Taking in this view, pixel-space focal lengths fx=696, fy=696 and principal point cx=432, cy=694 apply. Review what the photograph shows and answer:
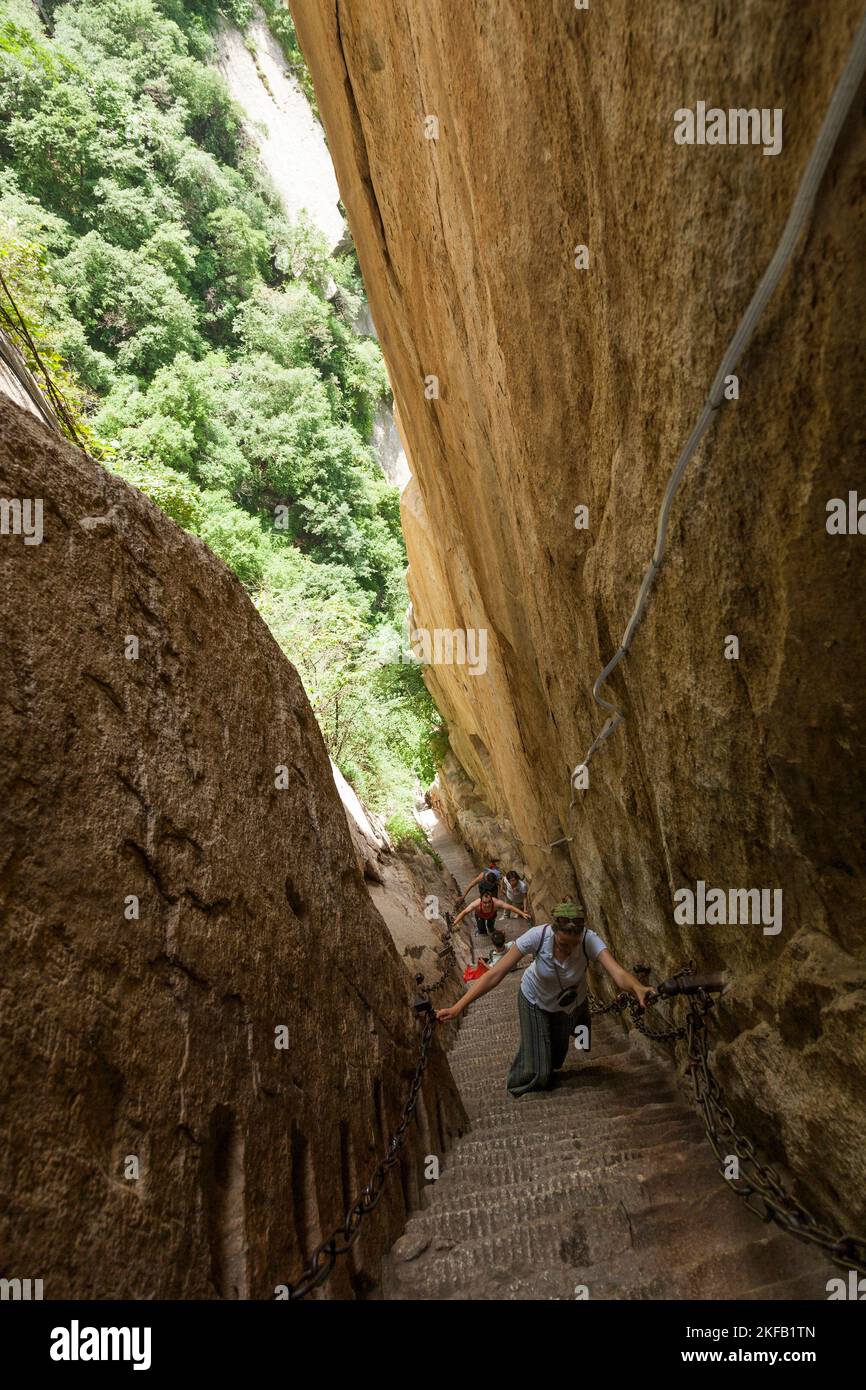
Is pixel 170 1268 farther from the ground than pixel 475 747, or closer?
closer

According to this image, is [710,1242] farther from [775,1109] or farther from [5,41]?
[5,41]

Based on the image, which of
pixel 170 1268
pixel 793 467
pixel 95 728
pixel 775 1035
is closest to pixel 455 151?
pixel 793 467

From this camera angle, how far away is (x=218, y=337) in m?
29.0

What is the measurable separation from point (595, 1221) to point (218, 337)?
32.5 meters

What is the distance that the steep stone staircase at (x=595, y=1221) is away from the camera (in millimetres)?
2799

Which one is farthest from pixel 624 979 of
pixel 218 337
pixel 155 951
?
pixel 218 337

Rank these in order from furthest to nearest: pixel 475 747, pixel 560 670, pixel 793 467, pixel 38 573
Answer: pixel 475 747
pixel 560 670
pixel 38 573
pixel 793 467

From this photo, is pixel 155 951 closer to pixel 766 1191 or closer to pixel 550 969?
pixel 766 1191

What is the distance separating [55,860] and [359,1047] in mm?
2245

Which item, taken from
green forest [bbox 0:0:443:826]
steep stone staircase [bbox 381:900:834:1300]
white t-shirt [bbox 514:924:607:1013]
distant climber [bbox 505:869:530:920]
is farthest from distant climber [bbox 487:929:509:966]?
white t-shirt [bbox 514:924:607:1013]

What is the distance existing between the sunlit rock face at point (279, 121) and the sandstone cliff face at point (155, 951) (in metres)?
38.2

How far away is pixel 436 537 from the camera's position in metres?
12.6

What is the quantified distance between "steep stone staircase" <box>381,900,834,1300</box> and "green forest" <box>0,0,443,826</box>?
12.4 m

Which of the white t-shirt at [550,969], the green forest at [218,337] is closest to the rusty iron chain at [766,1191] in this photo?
the white t-shirt at [550,969]
